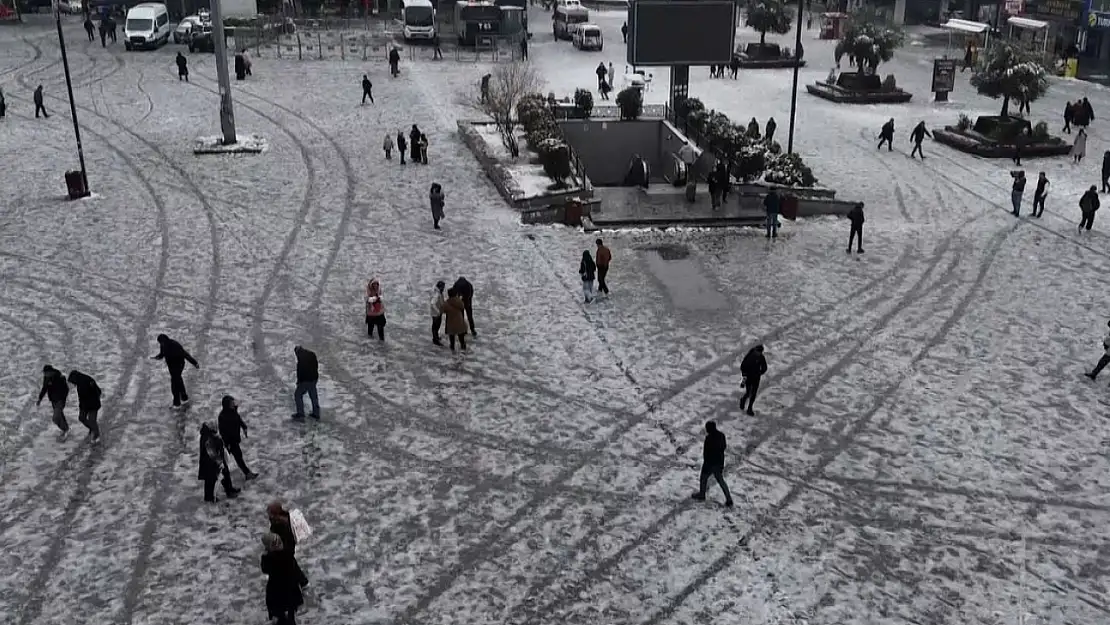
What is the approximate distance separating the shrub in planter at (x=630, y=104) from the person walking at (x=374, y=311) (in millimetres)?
16954

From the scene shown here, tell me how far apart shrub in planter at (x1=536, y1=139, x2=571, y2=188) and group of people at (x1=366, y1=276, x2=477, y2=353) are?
8.49 metres

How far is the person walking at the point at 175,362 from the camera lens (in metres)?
13.2

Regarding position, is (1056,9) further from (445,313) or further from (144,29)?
(445,313)

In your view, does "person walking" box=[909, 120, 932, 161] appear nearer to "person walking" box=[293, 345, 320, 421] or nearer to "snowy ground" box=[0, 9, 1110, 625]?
"snowy ground" box=[0, 9, 1110, 625]

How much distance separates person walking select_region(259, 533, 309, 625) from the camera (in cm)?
902

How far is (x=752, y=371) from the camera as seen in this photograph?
1343cm

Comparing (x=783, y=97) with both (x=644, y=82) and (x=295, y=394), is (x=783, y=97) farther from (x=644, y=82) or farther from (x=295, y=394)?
(x=295, y=394)

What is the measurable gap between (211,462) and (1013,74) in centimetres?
2738

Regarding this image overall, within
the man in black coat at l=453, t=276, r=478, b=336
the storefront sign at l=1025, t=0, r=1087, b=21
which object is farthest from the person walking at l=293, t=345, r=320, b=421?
the storefront sign at l=1025, t=0, r=1087, b=21

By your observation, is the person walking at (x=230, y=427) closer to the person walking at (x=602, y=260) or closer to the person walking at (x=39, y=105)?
the person walking at (x=602, y=260)

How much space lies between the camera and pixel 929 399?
1439 centimetres

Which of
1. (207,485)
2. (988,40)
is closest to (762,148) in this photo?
(207,485)

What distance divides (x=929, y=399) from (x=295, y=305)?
34.5ft

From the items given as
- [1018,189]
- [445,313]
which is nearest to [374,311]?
[445,313]
